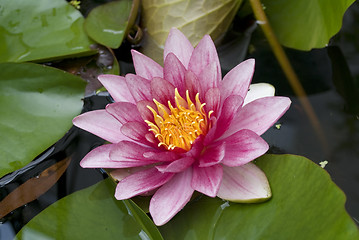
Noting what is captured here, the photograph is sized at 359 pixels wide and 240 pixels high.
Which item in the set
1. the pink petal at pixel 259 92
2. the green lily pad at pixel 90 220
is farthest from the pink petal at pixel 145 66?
the green lily pad at pixel 90 220

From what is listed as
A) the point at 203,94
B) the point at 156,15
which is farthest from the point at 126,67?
the point at 203,94

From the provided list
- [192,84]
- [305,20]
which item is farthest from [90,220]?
[305,20]

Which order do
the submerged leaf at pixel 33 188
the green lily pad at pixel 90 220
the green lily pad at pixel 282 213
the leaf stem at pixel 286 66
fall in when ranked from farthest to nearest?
the leaf stem at pixel 286 66, the submerged leaf at pixel 33 188, the green lily pad at pixel 90 220, the green lily pad at pixel 282 213

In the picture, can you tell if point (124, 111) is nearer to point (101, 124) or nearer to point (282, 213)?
point (101, 124)

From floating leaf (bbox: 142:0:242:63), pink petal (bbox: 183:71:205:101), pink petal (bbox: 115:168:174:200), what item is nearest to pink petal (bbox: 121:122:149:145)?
pink petal (bbox: 115:168:174:200)

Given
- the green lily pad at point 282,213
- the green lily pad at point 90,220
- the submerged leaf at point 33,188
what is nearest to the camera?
the green lily pad at point 282,213

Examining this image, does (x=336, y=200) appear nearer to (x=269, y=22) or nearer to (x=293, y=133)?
(x=293, y=133)

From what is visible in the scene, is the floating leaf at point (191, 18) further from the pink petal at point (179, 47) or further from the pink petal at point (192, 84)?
the pink petal at point (192, 84)
